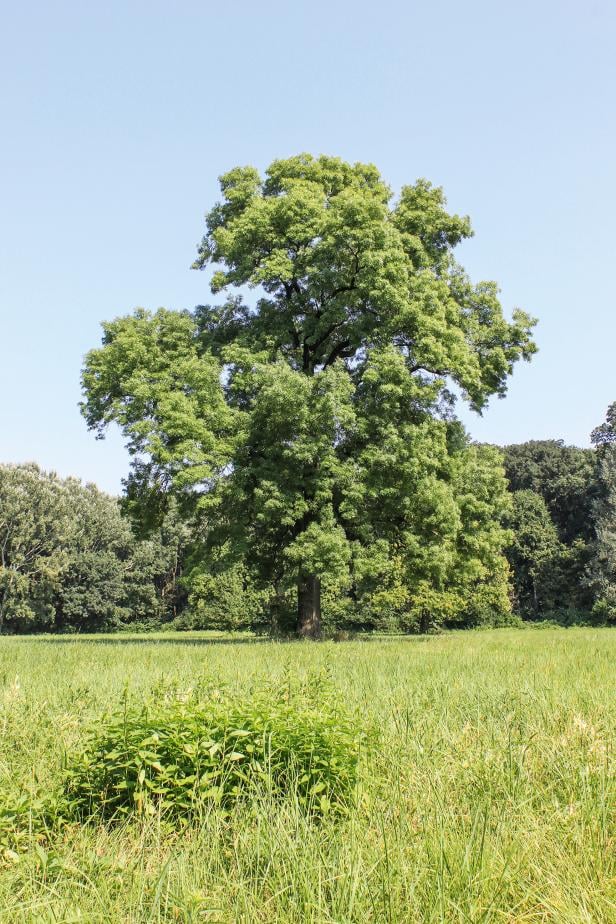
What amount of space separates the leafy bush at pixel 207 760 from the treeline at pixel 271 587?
1171 inches

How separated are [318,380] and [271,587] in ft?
71.2

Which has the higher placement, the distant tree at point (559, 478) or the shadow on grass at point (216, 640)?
the distant tree at point (559, 478)

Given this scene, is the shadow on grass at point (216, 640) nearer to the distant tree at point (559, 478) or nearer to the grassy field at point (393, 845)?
the grassy field at point (393, 845)

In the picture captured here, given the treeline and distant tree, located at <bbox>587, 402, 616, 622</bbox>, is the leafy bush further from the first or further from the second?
distant tree, located at <bbox>587, 402, 616, 622</bbox>

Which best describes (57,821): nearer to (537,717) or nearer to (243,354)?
(537,717)

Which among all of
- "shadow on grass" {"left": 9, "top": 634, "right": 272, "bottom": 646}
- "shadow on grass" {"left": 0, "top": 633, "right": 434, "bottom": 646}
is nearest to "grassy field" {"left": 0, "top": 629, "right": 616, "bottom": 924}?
"shadow on grass" {"left": 0, "top": 633, "right": 434, "bottom": 646}

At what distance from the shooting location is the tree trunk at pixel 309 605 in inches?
916

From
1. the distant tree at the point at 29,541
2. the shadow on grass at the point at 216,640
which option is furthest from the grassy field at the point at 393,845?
the distant tree at the point at 29,541

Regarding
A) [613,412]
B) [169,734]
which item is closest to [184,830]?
[169,734]

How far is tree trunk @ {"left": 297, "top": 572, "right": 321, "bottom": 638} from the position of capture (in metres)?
23.3

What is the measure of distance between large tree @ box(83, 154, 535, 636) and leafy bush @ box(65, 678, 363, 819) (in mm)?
Answer: 14478

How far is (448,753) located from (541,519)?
5646cm

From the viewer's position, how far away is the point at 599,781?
456cm

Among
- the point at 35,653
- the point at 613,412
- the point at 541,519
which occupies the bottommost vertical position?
the point at 35,653
